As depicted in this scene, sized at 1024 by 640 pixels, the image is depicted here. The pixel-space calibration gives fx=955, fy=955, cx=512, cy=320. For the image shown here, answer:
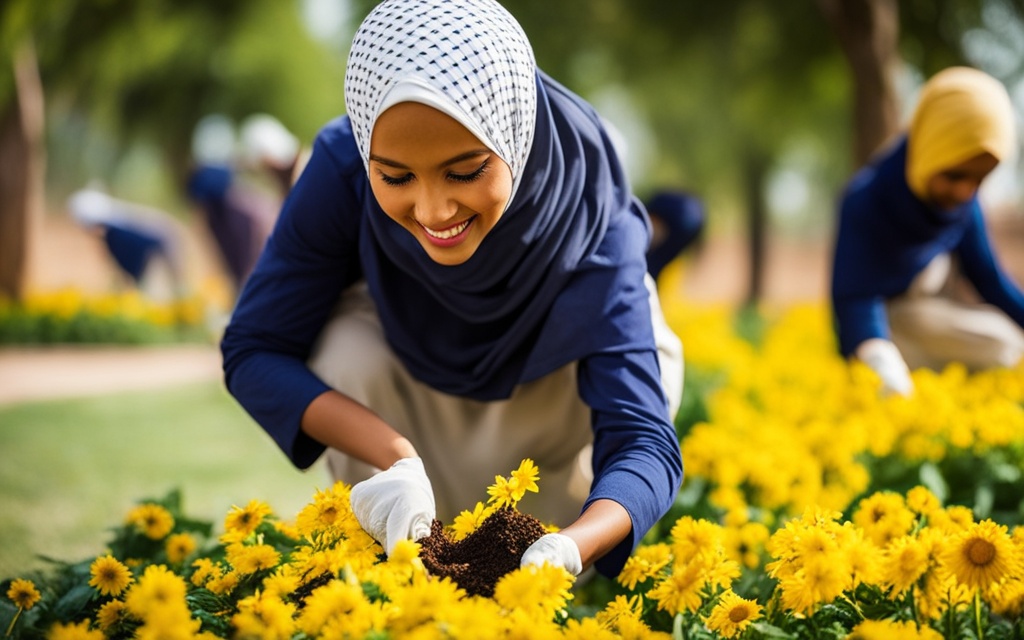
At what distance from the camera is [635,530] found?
1707 mm

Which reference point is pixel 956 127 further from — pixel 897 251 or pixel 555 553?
pixel 555 553

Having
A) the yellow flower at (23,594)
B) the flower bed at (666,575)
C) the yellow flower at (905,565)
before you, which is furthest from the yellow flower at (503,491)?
the yellow flower at (23,594)

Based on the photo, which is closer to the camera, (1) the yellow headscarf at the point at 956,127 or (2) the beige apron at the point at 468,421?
(2) the beige apron at the point at 468,421

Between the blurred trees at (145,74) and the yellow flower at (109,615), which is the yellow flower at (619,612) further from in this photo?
the blurred trees at (145,74)

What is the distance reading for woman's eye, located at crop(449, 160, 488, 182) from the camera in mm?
1748

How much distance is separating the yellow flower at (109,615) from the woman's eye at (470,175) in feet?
3.08

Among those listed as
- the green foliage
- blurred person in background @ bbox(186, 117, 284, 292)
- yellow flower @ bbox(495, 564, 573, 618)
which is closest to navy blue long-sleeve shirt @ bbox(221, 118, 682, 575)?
yellow flower @ bbox(495, 564, 573, 618)

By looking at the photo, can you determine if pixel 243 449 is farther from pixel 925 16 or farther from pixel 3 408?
pixel 925 16

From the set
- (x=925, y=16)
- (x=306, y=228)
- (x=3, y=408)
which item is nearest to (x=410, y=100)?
(x=306, y=228)

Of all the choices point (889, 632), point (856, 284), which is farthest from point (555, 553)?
point (856, 284)

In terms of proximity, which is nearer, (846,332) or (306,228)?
(306,228)

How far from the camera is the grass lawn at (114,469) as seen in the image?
320cm

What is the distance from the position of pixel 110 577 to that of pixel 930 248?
319 centimetres

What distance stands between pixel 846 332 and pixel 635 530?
2235 millimetres
